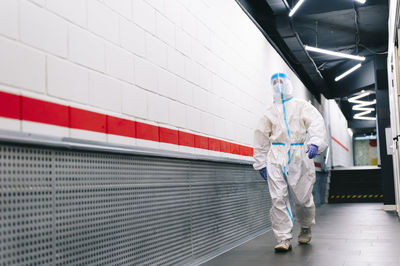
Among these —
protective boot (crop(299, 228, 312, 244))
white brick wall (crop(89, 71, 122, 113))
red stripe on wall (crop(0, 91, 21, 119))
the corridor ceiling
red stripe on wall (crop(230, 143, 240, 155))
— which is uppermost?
the corridor ceiling

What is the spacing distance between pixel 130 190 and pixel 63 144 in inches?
28.5

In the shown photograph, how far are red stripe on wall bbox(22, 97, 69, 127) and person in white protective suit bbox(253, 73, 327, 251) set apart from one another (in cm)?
247

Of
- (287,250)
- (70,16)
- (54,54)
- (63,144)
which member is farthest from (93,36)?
(287,250)

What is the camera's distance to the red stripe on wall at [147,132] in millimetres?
2869

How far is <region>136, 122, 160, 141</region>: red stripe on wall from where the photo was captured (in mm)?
2869

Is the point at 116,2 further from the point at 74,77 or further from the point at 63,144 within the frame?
the point at 63,144

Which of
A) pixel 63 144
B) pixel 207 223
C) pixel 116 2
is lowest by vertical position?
pixel 207 223

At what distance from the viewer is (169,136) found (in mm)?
3309

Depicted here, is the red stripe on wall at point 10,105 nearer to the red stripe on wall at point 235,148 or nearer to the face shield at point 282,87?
the face shield at point 282,87

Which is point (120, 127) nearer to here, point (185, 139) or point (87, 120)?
point (87, 120)

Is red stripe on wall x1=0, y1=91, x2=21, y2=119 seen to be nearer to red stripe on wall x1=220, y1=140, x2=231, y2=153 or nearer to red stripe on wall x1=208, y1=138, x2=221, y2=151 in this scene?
red stripe on wall x1=208, y1=138, x2=221, y2=151

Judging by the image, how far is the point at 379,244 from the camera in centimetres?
426

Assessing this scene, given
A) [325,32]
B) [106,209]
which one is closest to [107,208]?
[106,209]

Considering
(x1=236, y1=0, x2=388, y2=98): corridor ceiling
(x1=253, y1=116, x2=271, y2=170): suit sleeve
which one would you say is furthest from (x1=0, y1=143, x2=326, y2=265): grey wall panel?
(x1=236, y1=0, x2=388, y2=98): corridor ceiling
